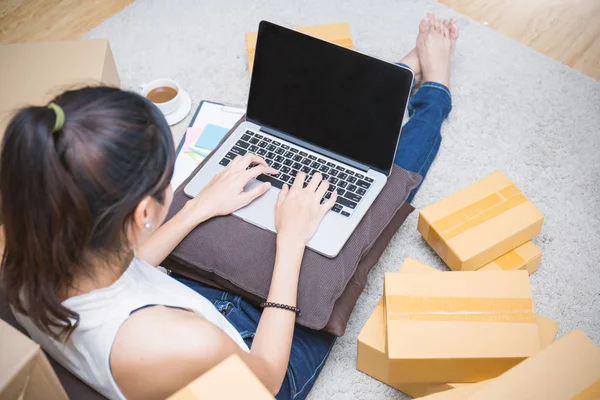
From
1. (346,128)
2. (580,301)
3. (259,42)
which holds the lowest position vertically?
(580,301)

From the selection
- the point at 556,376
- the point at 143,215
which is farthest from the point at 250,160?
the point at 556,376

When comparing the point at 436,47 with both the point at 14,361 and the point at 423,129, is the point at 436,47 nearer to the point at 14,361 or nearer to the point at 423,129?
the point at 423,129

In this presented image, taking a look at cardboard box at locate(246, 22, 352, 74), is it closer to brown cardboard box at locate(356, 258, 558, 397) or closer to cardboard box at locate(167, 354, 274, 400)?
brown cardboard box at locate(356, 258, 558, 397)

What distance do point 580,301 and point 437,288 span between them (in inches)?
17.1

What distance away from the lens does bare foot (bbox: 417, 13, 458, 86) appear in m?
1.70

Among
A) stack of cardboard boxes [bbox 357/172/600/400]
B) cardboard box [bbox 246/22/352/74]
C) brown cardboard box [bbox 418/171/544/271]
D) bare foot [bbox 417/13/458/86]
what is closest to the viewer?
stack of cardboard boxes [bbox 357/172/600/400]

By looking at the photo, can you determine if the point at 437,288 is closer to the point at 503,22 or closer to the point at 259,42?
the point at 259,42

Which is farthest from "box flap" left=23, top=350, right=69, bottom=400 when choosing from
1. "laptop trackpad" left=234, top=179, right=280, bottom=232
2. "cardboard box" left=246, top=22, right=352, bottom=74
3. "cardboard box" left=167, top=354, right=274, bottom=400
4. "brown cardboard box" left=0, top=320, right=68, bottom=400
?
"cardboard box" left=246, top=22, right=352, bottom=74

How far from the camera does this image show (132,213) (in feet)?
2.60

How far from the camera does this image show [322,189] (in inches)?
47.8

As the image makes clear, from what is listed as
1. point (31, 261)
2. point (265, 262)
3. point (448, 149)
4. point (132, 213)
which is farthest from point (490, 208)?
point (31, 261)

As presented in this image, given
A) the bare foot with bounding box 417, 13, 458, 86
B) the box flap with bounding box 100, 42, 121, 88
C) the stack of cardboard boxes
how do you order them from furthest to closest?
the bare foot with bounding box 417, 13, 458, 86, the box flap with bounding box 100, 42, 121, 88, the stack of cardboard boxes

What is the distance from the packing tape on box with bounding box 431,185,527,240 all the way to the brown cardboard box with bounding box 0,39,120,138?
2.90 feet

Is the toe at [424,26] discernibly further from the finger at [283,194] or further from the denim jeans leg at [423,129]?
the finger at [283,194]
